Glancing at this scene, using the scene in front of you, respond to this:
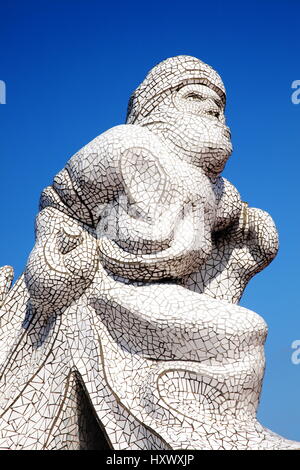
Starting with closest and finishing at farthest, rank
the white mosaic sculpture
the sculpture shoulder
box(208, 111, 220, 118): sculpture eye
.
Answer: the white mosaic sculpture, the sculpture shoulder, box(208, 111, 220, 118): sculpture eye

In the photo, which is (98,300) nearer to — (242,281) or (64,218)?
(64,218)

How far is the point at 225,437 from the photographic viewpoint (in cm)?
716

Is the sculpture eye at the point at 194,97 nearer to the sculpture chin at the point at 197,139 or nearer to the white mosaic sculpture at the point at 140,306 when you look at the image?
the white mosaic sculpture at the point at 140,306

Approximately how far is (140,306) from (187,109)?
2.73m

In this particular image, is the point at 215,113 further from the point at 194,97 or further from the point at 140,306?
the point at 140,306

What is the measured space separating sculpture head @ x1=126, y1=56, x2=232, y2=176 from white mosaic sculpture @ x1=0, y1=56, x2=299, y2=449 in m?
0.02

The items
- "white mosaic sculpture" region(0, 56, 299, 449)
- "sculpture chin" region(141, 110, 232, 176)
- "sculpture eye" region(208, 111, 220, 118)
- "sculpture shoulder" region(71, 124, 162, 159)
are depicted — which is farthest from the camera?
"sculpture eye" region(208, 111, 220, 118)

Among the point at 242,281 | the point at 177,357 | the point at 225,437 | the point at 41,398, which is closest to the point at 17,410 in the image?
the point at 41,398

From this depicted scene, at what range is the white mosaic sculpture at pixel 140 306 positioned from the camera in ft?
24.9

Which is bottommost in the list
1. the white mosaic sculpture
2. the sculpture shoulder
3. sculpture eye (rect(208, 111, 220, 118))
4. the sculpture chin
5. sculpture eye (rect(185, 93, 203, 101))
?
the white mosaic sculpture

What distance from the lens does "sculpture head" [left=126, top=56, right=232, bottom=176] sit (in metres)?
8.84

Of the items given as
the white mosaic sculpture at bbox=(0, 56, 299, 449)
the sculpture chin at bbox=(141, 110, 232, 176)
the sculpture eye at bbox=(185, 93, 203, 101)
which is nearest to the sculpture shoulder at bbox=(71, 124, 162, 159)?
the white mosaic sculpture at bbox=(0, 56, 299, 449)

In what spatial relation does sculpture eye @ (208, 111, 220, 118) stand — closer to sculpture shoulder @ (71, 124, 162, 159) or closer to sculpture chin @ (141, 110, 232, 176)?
sculpture chin @ (141, 110, 232, 176)

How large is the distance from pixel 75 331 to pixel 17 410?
1.08 m
